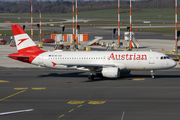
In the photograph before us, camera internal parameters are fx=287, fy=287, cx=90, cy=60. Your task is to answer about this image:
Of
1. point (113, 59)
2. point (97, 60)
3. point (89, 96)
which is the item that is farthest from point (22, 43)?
point (89, 96)

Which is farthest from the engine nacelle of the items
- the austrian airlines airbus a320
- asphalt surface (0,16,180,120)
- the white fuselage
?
the white fuselage

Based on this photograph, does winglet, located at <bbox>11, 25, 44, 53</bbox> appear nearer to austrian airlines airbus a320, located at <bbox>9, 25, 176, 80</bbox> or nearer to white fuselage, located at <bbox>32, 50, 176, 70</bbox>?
austrian airlines airbus a320, located at <bbox>9, 25, 176, 80</bbox>

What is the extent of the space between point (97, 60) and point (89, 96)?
39.8 ft

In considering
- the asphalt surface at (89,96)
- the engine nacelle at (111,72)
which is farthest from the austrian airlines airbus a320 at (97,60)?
the asphalt surface at (89,96)

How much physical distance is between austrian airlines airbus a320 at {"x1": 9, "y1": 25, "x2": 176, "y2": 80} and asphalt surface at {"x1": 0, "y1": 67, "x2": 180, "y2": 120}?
6.48 ft

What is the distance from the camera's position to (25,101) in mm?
32344

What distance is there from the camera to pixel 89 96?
3447 cm

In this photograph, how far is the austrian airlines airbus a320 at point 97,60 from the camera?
44.2 meters

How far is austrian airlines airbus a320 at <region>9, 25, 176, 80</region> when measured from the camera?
4416 centimetres

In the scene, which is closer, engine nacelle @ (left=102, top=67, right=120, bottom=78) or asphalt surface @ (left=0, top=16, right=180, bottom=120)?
asphalt surface @ (left=0, top=16, right=180, bottom=120)

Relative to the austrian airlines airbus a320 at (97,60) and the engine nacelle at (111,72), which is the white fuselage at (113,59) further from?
the engine nacelle at (111,72)

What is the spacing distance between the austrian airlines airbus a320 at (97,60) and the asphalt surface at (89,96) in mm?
1974

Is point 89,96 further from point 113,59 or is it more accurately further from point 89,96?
point 113,59

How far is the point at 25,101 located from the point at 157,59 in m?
21.9
